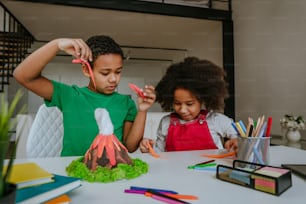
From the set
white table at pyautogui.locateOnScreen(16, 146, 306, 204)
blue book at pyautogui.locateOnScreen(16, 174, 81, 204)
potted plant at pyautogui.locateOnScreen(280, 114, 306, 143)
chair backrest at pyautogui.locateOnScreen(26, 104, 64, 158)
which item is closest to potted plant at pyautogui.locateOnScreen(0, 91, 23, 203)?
blue book at pyautogui.locateOnScreen(16, 174, 81, 204)

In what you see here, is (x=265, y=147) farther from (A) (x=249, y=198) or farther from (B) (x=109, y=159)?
(B) (x=109, y=159)

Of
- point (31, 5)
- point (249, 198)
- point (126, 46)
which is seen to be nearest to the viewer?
point (249, 198)

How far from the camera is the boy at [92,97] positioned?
69cm

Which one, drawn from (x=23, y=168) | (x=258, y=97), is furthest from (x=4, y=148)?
(x=258, y=97)

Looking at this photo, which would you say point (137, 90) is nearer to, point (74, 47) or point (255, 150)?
point (74, 47)

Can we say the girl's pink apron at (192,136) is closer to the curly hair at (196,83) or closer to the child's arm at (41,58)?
the curly hair at (196,83)

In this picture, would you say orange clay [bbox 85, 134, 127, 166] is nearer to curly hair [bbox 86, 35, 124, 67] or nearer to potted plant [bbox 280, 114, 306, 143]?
curly hair [bbox 86, 35, 124, 67]

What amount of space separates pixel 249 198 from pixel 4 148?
35cm

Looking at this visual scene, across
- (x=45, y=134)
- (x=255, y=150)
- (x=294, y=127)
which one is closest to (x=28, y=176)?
(x=255, y=150)

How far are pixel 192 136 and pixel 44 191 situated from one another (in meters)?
0.70

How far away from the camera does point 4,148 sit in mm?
250

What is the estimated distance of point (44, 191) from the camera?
0.33 m

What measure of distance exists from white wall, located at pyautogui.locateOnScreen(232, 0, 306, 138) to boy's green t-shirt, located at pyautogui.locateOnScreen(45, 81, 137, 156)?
5.90 feet

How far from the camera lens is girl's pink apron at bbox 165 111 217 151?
965mm
